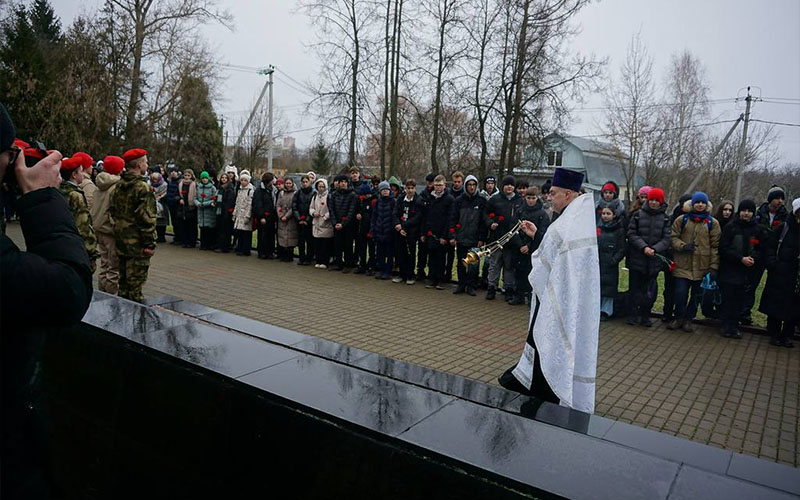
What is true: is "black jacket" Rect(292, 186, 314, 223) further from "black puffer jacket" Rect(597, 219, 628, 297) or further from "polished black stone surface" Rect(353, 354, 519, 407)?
"polished black stone surface" Rect(353, 354, 519, 407)

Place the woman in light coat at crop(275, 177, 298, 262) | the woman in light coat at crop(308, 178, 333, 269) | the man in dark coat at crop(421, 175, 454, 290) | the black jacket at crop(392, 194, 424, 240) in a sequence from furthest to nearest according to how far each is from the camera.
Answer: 1. the woman in light coat at crop(275, 177, 298, 262)
2. the woman in light coat at crop(308, 178, 333, 269)
3. the black jacket at crop(392, 194, 424, 240)
4. the man in dark coat at crop(421, 175, 454, 290)

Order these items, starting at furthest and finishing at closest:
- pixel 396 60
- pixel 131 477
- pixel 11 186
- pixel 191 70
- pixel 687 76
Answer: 1. pixel 687 76
2. pixel 191 70
3. pixel 396 60
4. pixel 131 477
5. pixel 11 186

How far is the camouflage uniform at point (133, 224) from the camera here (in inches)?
258

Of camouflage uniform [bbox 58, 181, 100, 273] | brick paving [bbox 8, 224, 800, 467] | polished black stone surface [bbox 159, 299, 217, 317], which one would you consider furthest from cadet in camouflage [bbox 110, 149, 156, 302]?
polished black stone surface [bbox 159, 299, 217, 317]

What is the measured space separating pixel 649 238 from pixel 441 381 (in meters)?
6.65

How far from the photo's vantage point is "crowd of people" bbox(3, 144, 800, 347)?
25.3ft

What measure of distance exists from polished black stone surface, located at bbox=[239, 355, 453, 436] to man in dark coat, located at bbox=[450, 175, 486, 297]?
7470 mm

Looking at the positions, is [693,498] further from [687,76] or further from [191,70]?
[687,76]

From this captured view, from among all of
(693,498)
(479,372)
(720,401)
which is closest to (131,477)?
(693,498)

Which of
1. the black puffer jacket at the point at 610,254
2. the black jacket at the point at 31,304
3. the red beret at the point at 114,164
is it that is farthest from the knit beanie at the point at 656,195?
the black jacket at the point at 31,304

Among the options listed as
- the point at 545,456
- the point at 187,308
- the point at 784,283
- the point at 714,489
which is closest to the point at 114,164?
the point at 187,308

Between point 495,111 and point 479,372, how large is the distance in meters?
14.5

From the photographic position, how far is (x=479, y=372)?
5.85m

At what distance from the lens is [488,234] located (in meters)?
10.0
